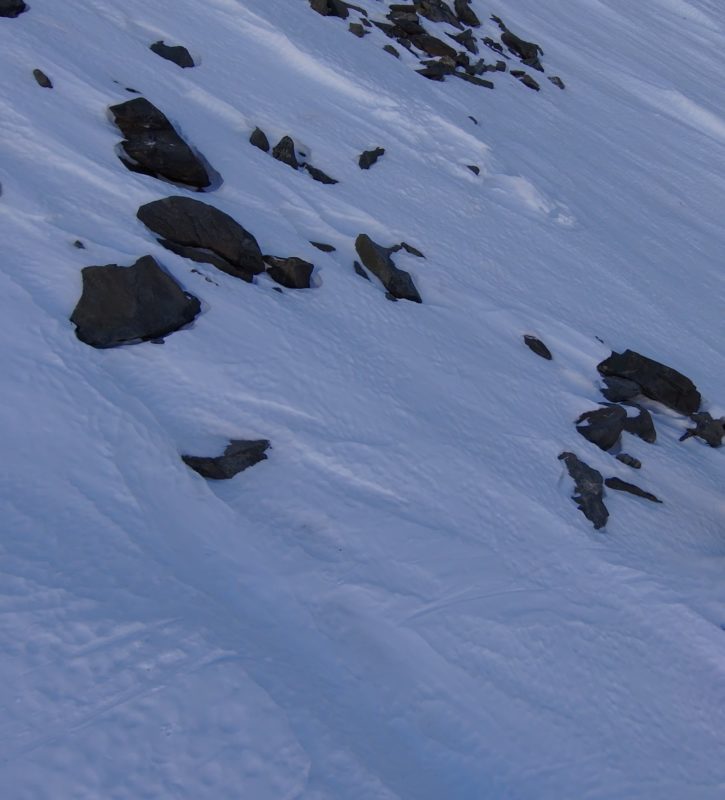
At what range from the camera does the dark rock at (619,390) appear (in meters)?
5.88

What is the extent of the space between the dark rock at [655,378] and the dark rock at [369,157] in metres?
2.94

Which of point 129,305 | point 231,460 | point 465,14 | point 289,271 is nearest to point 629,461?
point 289,271

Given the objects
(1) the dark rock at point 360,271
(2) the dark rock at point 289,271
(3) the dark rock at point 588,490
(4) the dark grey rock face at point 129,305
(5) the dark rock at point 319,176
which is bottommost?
(4) the dark grey rock face at point 129,305

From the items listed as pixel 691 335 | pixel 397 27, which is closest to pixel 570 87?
pixel 397 27

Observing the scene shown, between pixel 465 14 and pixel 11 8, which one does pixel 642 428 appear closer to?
pixel 11 8

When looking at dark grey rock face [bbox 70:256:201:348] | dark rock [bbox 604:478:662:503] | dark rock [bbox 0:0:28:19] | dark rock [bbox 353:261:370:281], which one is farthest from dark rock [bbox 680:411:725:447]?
dark rock [bbox 0:0:28:19]

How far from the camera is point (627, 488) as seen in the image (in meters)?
4.91

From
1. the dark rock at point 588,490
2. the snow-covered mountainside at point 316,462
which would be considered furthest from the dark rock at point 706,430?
the dark rock at point 588,490

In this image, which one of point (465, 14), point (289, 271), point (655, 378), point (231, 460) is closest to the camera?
point (231, 460)

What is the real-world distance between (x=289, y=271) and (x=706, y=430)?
3415mm

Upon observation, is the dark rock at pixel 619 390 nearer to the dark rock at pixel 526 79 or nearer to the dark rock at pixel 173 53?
the dark rock at pixel 173 53

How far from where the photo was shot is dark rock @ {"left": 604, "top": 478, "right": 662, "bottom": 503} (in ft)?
16.0

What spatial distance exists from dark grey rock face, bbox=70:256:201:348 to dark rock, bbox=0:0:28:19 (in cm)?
343

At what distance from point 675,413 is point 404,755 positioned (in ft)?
13.3
